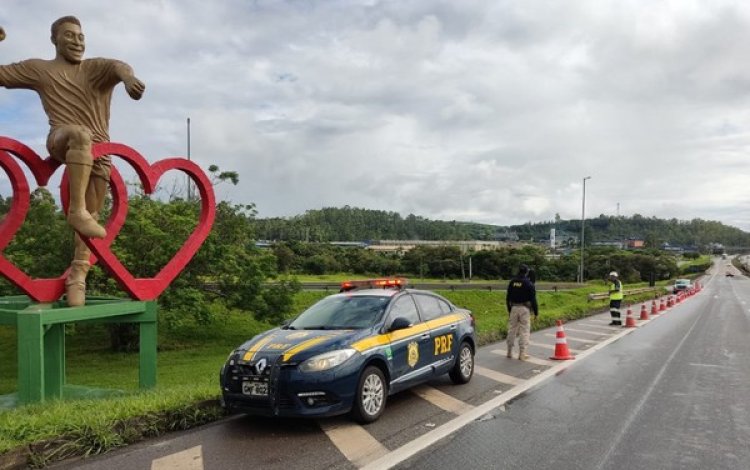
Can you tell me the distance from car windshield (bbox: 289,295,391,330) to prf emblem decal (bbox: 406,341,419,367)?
0.58m

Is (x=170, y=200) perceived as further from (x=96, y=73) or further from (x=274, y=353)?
(x=274, y=353)

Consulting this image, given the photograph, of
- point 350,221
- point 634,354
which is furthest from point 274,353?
point 350,221

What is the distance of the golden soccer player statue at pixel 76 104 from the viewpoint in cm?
766

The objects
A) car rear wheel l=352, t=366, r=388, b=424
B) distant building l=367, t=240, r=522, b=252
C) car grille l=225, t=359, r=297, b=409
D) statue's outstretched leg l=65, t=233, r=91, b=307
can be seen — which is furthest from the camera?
distant building l=367, t=240, r=522, b=252

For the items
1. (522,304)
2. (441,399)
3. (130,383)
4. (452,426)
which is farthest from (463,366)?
(130,383)

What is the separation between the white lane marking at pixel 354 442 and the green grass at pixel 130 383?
145 cm

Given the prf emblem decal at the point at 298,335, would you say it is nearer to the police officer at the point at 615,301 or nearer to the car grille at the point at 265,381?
the car grille at the point at 265,381

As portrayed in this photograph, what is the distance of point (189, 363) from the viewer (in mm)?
18438

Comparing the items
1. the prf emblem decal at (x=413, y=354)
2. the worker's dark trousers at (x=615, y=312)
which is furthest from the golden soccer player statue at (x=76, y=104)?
the worker's dark trousers at (x=615, y=312)

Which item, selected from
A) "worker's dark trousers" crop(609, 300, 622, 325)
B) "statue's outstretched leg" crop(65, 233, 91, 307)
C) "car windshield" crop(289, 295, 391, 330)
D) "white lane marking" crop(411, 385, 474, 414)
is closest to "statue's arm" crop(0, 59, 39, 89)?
"statue's outstretched leg" crop(65, 233, 91, 307)

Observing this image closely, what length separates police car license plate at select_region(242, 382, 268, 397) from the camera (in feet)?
20.1

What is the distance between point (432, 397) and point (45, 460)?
176 inches

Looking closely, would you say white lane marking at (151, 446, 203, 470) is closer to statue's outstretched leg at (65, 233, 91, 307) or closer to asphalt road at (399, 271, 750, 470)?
asphalt road at (399, 271, 750, 470)

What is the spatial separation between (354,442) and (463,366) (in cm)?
335
